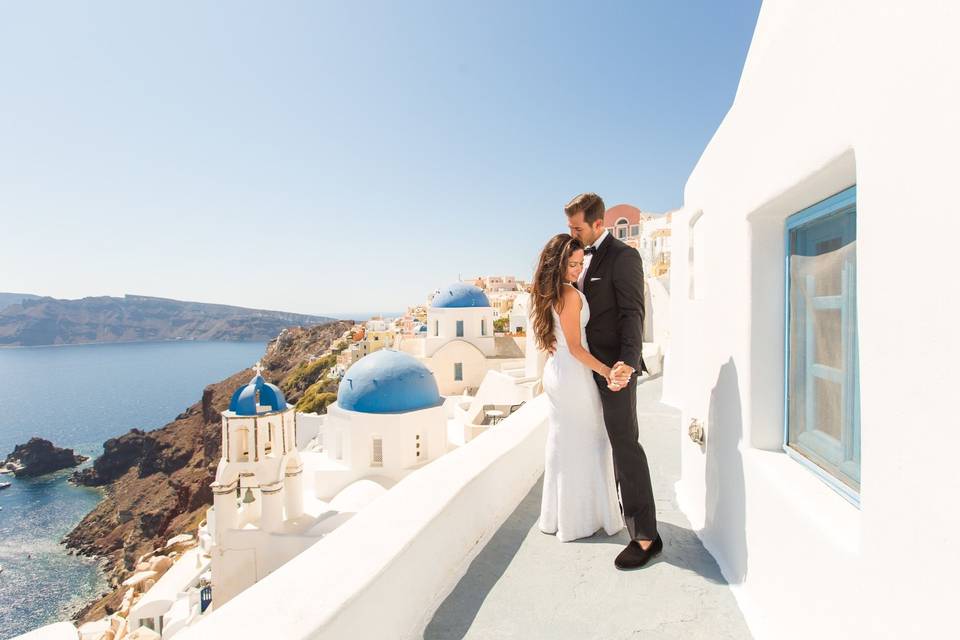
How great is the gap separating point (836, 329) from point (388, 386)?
13.3m

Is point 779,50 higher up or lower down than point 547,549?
higher up

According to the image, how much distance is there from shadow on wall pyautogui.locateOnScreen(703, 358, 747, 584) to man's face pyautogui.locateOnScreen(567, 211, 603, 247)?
0.85 metres

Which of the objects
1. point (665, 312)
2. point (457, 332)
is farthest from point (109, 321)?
point (665, 312)

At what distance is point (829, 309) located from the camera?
1570 millimetres

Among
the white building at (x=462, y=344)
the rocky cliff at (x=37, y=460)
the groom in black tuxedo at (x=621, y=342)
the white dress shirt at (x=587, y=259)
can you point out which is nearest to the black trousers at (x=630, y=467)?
the groom in black tuxedo at (x=621, y=342)

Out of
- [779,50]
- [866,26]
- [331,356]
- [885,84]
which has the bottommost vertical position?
[331,356]

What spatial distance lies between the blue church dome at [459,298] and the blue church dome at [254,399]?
1286cm

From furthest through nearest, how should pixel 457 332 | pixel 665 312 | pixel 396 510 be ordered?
pixel 457 332, pixel 665 312, pixel 396 510

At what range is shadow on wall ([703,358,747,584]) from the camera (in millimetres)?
2104

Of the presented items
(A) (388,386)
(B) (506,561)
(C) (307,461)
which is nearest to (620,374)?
(B) (506,561)

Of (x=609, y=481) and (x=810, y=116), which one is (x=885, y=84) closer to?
(x=810, y=116)

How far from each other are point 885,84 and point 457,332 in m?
24.7

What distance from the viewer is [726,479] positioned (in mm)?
2277

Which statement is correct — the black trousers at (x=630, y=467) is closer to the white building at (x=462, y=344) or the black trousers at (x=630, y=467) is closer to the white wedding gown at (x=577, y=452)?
the white wedding gown at (x=577, y=452)
